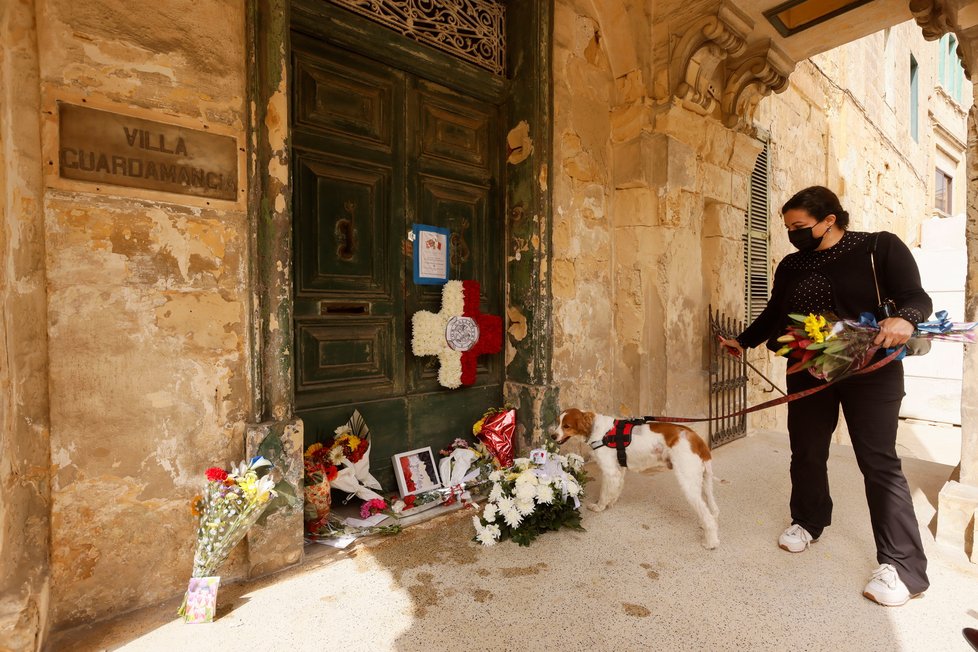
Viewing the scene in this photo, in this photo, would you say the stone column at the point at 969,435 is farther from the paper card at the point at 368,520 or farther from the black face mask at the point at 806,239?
the paper card at the point at 368,520

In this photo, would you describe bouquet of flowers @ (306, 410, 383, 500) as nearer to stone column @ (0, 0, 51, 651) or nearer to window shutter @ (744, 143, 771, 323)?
stone column @ (0, 0, 51, 651)

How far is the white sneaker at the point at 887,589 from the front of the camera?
6.57ft

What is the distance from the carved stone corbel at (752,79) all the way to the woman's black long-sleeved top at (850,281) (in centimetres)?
231

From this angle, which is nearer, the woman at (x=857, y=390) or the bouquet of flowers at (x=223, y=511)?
the bouquet of flowers at (x=223, y=511)

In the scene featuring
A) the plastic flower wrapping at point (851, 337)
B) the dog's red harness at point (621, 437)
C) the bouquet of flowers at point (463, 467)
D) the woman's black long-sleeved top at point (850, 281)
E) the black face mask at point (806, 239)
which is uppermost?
the black face mask at point (806, 239)

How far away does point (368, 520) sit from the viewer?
2686 millimetres

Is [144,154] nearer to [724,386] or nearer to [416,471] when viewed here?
[416,471]

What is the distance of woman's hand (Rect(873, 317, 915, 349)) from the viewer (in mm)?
1895

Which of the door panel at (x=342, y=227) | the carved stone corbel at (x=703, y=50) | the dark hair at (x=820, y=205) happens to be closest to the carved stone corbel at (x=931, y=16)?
the carved stone corbel at (x=703, y=50)

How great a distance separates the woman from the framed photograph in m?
2.04

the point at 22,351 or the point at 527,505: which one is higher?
the point at 22,351

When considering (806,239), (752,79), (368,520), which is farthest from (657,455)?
(752,79)

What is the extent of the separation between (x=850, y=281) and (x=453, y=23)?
288cm

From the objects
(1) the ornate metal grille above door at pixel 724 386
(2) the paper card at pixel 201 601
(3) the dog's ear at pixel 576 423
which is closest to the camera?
(2) the paper card at pixel 201 601
